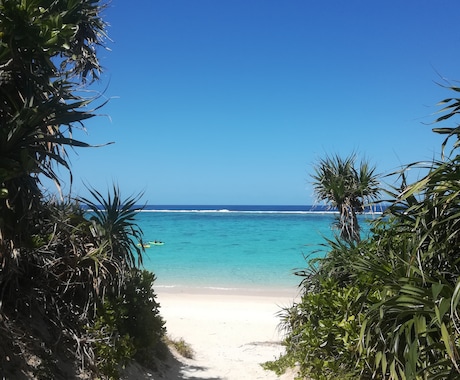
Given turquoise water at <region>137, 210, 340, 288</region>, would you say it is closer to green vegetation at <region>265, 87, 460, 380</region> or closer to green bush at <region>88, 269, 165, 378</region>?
green bush at <region>88, 269, 165, 378</region>

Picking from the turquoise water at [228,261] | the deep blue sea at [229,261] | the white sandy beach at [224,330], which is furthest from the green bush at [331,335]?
the deep blue sea at [229,261]

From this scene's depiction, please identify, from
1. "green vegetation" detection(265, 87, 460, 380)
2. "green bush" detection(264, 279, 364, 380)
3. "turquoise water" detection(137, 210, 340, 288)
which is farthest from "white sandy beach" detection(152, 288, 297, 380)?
"turquoise water" detection(137, 210, 340, 288)

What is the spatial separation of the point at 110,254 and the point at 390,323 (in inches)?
157

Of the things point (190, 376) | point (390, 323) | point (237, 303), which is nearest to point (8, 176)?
point (390, 323)

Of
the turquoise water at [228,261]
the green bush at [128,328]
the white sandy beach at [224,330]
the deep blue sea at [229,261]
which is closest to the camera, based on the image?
the green bush at [128,328]

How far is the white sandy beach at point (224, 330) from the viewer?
8062mm

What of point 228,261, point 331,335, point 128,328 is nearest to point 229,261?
point 228,261

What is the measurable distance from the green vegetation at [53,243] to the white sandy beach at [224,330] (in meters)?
1.24

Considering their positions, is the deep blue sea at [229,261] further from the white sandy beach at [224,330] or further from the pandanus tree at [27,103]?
the pandanus tree at [27,103]

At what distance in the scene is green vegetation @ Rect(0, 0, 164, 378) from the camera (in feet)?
13.4

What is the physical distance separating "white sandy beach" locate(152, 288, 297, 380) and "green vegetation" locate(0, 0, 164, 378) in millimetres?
1237

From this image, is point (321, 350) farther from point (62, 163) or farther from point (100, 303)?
point (62, 163)

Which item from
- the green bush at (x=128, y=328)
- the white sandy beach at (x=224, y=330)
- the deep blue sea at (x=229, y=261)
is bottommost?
the deep blue sea at (x=229, y=261)

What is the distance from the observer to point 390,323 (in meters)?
4.05
